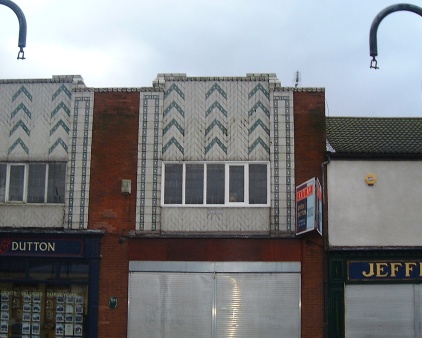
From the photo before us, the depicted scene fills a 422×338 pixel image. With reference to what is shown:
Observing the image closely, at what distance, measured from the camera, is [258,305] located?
1566 centimetres

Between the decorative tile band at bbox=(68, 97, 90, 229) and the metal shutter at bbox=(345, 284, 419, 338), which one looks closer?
the metal shutter at bbox=(345, 284, 419, 338)

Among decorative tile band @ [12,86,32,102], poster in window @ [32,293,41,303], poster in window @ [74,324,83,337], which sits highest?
decorative tile band @ [12,86,32,102]

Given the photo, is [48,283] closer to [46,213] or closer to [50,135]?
[46,213]

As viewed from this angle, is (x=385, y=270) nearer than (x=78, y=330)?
Yes

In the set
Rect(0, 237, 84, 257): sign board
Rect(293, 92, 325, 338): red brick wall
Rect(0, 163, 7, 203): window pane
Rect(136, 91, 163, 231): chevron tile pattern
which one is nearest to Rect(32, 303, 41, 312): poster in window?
Rect(0, 237, 84, 257): sign board

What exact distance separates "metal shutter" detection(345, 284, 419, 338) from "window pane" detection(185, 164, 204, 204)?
4747 mm

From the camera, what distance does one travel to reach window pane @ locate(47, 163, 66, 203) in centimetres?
1664

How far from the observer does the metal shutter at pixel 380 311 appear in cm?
1555

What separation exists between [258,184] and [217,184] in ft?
3.80

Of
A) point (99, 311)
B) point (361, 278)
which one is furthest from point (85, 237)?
point (361, 278)

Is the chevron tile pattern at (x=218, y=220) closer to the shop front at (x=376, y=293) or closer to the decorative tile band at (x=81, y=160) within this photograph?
the shop front at (x=376, y=293)

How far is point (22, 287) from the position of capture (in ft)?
53.4

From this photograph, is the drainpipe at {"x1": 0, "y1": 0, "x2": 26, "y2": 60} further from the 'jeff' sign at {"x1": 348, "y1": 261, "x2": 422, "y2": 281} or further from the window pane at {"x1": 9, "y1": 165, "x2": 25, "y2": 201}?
the 'jeff' sign at {"x1": 348, "y1": 261, "x2": 422, "y2": 281}

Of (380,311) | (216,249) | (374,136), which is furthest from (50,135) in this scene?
(380,311)
